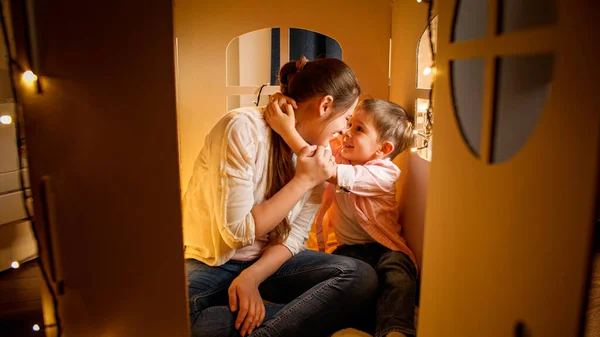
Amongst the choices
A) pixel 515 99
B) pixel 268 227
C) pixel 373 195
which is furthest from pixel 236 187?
pixel 515 99

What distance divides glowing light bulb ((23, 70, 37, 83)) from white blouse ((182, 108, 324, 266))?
45 centimetres

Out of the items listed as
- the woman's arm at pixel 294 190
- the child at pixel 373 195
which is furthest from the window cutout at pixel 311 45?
the woman's arm at pixel 294 190

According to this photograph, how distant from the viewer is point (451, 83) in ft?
2.16

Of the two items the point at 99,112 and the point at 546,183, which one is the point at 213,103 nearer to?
the point at 99,112

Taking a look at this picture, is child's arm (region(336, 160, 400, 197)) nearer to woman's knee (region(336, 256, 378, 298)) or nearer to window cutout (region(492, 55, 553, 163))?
woman's knee (region(336, 256, 378, 298))

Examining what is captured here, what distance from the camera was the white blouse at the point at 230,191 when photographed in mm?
1055

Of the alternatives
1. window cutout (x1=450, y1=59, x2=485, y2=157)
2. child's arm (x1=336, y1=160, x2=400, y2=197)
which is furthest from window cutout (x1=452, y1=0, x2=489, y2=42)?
child's arm (x1=336, y1=160, x2=400, y2=197)

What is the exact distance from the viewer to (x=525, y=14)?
1.93 feet

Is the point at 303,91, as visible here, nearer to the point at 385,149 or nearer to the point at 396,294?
the point at 385,149

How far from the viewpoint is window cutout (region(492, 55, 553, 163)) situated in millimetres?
566

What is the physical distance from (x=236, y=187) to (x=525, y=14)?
667mm

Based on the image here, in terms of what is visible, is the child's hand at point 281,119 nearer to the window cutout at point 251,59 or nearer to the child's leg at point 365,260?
the child's leg at point 365,260

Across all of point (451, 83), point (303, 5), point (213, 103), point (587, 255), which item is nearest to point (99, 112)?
point (451, 83)

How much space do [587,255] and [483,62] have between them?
0.98 feet
